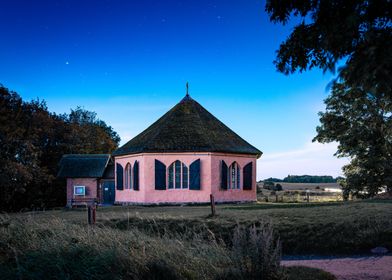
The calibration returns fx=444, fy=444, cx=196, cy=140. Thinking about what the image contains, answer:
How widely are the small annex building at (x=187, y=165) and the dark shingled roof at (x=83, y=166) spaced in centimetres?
619

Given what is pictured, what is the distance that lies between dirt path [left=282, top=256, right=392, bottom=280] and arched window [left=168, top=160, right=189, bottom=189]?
18398 mm

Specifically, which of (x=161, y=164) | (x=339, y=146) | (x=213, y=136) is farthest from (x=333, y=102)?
(x=161, y=164)

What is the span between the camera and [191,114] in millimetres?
32938

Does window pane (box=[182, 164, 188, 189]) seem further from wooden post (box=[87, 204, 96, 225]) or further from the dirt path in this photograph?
the dirt path

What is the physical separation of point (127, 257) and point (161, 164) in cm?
2158

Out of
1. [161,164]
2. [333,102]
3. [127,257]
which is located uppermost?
[333,102]

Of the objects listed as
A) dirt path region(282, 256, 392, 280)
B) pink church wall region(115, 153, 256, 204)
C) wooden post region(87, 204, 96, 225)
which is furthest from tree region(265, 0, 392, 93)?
pink church wall region(115, 153, 256, 204)

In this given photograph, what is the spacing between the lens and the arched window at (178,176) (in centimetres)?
2967

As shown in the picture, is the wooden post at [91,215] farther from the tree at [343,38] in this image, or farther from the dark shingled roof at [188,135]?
the dark shingled roof at [188,135]

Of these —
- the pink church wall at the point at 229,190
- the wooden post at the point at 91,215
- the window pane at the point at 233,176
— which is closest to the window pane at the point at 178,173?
the pink church wall at the point at 229,190

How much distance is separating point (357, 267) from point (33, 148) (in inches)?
1299

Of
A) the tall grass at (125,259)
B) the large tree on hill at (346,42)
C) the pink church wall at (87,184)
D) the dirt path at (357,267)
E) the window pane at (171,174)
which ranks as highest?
the large tree on hill at (346,42)

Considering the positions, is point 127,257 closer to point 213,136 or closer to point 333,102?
point 213,136

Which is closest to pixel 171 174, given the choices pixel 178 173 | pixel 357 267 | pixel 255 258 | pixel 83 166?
pixel 178 173
